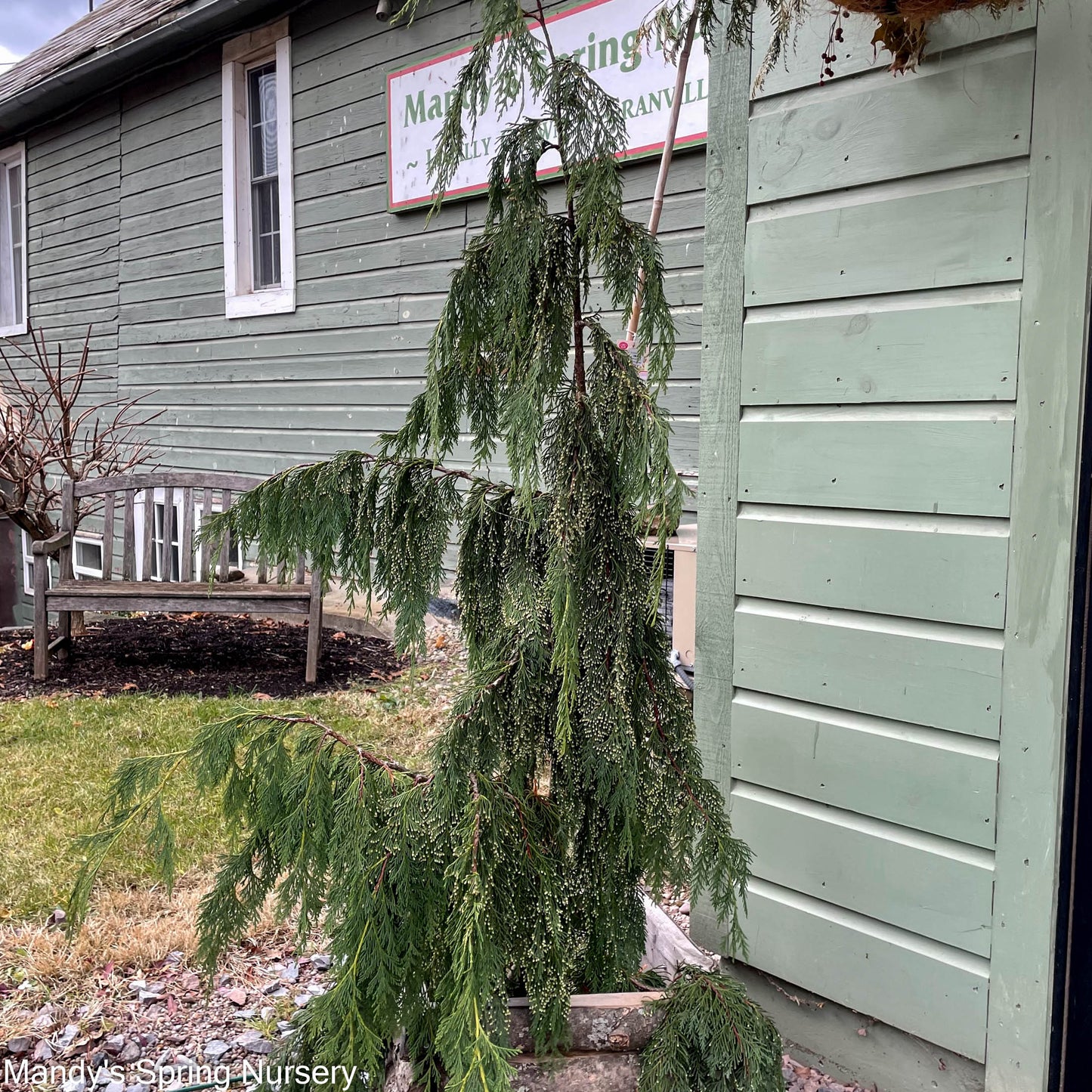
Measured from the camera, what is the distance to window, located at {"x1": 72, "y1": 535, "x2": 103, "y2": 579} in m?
11.4

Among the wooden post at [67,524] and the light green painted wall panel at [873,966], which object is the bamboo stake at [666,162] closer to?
the light green painted wall panel at [873,966]

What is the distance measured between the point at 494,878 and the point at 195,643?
5.50 meters

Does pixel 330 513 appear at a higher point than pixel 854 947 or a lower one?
higher

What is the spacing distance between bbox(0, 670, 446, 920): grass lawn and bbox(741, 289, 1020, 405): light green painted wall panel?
59.0 inches

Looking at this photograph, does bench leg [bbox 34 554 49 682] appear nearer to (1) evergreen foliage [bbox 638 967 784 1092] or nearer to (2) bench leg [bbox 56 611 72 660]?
(2) bench leg [bbox 56 611 72 660]

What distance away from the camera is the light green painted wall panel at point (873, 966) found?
212 centimetres

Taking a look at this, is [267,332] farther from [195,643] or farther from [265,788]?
[265,788]

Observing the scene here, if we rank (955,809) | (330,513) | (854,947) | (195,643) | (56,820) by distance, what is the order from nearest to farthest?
(330,513), (955,809), (854,947), (56,820), (195,643)

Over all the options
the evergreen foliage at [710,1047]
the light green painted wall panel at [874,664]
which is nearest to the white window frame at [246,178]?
the light green painted wall panel at [874,664]

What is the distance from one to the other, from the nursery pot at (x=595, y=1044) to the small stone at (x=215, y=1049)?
2.34 feet

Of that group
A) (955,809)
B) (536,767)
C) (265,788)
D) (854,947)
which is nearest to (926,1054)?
(854,947)

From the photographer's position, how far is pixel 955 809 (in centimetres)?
212

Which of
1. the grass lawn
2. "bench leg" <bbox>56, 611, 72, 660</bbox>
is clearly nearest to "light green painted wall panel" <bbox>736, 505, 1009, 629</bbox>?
the grass lawn

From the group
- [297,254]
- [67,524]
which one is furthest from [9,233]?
[67,524]
